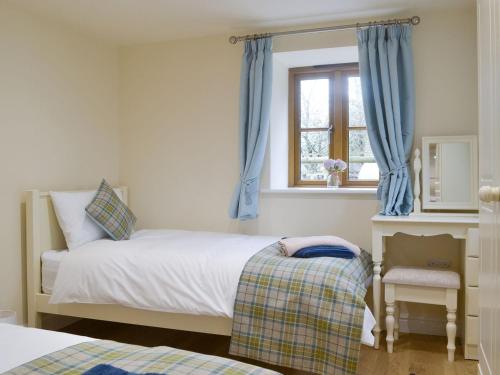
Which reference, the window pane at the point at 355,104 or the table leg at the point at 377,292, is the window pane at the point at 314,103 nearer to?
the window pane at the point at 355,104

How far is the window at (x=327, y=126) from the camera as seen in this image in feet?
12.7

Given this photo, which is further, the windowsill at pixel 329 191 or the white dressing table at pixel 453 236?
the windowsill at pixel 329 191

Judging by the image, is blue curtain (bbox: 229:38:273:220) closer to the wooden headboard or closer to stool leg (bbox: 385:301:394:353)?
stool leg (bbox: 385:301:394:353)

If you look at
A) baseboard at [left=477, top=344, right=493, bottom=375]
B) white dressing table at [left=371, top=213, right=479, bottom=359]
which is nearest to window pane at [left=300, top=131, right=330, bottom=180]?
white dressing table at [left=371, top=213, right=479, bottom=359]

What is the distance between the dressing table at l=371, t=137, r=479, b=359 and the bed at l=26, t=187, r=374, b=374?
695 millimetres

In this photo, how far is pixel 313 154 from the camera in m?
4.02

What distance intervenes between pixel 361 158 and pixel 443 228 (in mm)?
1105

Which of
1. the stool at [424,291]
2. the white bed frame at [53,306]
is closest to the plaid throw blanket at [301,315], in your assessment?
the white bed frame at [53,306]

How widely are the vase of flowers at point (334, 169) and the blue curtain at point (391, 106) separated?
15.5 inches

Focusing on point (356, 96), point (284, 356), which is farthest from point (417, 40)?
point (284, 356)

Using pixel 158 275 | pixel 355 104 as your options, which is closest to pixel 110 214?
pixel 158 275

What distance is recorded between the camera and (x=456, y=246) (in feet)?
10.8

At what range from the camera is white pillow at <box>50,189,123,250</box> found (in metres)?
3.16

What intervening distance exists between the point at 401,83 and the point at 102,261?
7.80ft
